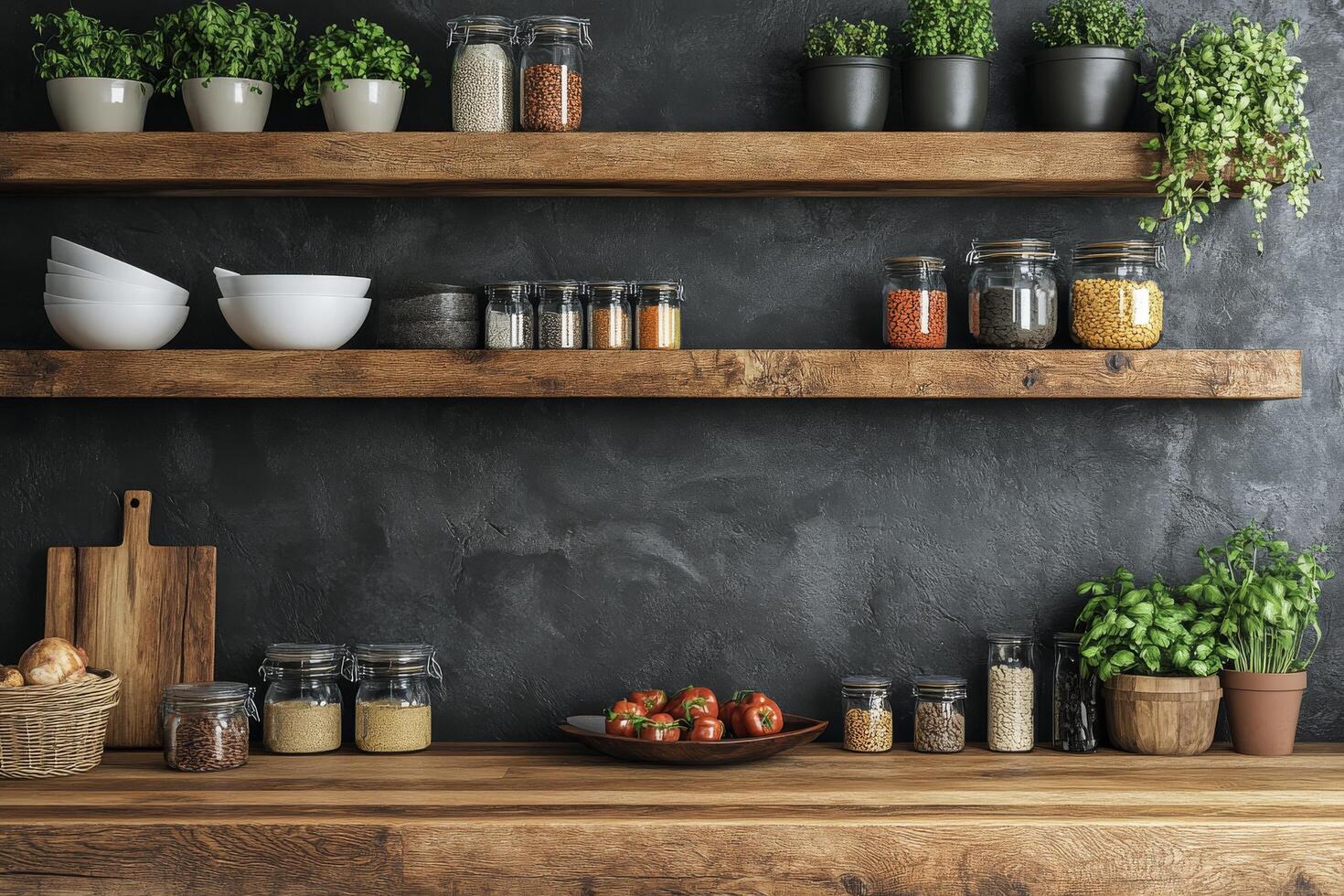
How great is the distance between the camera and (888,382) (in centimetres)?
211

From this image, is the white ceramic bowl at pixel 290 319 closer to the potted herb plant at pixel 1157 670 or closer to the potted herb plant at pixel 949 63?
the potted herb plant at pixel 949 63

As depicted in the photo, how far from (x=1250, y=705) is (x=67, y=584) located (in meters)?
2.17

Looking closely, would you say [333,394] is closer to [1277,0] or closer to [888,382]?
[888,382]

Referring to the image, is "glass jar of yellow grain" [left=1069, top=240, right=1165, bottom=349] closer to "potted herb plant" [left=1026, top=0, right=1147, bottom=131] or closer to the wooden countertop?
"potted herb plant" [left=1026, top=0, right=1147, bottom=131]

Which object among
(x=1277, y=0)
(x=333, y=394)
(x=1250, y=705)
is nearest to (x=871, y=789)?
(x=1250, y=705)

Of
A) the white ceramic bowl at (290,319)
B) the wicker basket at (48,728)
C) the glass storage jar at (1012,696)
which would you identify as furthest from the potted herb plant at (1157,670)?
the wicker basket at (48,728)

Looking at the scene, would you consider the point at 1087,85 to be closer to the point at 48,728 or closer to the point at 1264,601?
the point at 1264,601

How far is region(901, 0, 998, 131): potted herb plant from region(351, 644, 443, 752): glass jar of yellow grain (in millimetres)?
1331

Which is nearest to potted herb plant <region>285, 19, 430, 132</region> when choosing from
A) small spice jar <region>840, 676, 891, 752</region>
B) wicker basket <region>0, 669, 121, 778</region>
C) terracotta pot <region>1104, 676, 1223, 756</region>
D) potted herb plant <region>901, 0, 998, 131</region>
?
potted herb plant <region>901, 0, 998, 131</region>

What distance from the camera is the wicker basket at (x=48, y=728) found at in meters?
1.97

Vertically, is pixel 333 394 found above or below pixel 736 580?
above

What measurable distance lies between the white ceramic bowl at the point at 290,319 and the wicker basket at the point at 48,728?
65 cm

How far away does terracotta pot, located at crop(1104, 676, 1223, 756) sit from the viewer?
213cm

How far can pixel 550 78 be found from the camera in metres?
2.15
